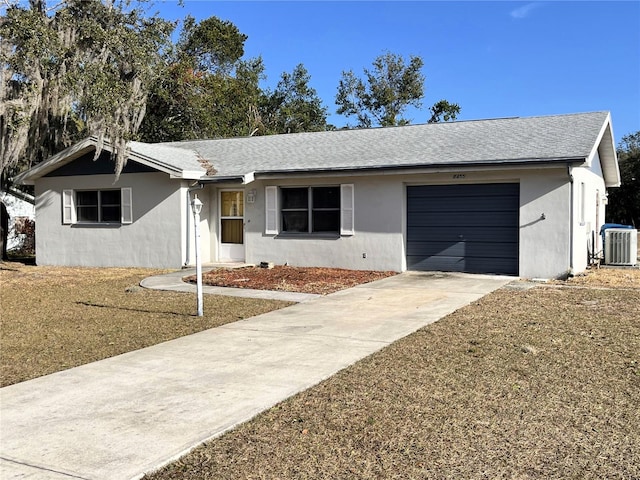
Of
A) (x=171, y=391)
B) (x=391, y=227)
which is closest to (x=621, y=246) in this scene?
(x=391, y=227)

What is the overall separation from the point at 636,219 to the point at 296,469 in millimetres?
43585

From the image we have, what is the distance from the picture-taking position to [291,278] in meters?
13.6

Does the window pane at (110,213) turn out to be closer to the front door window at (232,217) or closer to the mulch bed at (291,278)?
the front door window at (232,217)

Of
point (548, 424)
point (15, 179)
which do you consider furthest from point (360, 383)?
point (15, 179)

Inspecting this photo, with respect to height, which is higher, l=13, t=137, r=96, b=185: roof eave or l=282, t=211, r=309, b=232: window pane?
l=13, t=137, r=96, b=185: roof eave

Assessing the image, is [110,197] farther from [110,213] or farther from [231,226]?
[231,226]

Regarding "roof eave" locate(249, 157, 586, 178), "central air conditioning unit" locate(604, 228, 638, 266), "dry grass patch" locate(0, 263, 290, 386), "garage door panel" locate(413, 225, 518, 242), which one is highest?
"roof eave" locate(249, 157, 586, 178)

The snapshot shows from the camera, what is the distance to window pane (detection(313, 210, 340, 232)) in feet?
51.1

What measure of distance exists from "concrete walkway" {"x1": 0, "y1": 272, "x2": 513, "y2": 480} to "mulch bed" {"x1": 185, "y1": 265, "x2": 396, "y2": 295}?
2894 mm

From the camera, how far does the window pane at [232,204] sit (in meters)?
16.9

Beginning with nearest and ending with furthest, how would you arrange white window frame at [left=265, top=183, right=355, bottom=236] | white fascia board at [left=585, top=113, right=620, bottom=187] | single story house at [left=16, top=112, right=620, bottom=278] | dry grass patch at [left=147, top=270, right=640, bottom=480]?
dry grass patch at [left=147, top=270, right=640, bottom=480]
single story house at [left=16, top=112, right=620, bottom=278]
white window frame at [left=265, top=183, right=355, bottom=236]
white fascia board at [left=585, top=113, right=620, bottom=187]

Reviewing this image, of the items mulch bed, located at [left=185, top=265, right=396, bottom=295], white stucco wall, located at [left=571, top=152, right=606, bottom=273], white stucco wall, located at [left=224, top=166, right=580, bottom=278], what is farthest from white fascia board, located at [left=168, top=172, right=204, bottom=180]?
white stucco wall, located at [left=571, top=152, right=606, bottom=273]

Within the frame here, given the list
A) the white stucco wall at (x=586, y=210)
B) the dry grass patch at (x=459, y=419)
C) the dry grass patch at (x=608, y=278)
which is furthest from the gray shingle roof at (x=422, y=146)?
the dry grass patch at (x=459, y=419)

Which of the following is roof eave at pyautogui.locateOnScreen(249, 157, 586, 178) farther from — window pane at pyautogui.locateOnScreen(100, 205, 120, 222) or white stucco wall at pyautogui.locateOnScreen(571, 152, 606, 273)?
window pane at pyautogui.locateOnScreen(100, 205, 120, 222)
